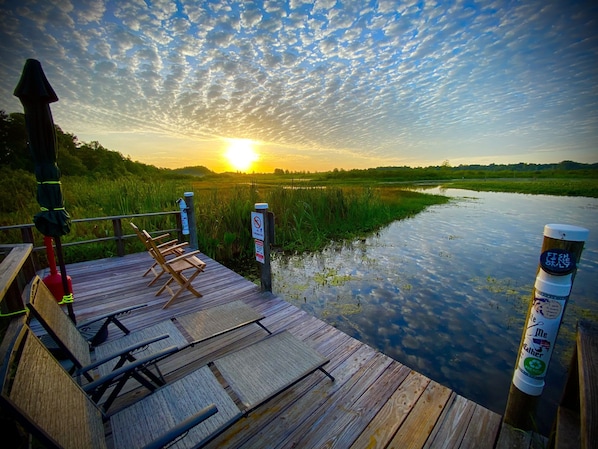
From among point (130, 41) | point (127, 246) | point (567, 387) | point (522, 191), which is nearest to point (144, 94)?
point (130, 41)

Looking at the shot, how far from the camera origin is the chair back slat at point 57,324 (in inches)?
67.6

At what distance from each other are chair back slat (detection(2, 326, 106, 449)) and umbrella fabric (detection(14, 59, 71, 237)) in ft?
6.36

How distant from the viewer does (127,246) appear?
7.13 m

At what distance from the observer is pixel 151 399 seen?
1.82 metres

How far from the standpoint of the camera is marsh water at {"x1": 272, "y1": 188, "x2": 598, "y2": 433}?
138 inches

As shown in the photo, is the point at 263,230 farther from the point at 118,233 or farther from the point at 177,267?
the point at 118,233

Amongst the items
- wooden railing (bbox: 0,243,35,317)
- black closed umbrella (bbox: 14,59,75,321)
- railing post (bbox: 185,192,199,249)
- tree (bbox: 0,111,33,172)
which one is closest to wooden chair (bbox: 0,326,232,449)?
wooden railing (bbox: 0,243,35,317)

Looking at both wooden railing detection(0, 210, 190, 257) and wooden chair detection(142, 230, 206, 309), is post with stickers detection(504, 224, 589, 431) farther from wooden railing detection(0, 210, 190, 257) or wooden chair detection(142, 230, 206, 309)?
wooden railing detection(0, 210, 190, 257)

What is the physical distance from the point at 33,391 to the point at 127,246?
282 inches

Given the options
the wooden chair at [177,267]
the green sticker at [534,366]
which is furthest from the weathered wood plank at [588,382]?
the wooden chair at [177,267]

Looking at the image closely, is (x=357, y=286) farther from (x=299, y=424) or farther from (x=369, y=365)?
(x=299, y=424)

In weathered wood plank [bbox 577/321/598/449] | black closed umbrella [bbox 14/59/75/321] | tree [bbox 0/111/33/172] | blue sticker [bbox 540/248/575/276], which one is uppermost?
tree [bbox 0/111/33/172]

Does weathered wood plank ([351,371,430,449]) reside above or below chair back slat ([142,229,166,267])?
below

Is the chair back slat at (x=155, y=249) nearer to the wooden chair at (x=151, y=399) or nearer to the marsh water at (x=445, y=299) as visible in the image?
the wooden chair at (x=151, y=399)
